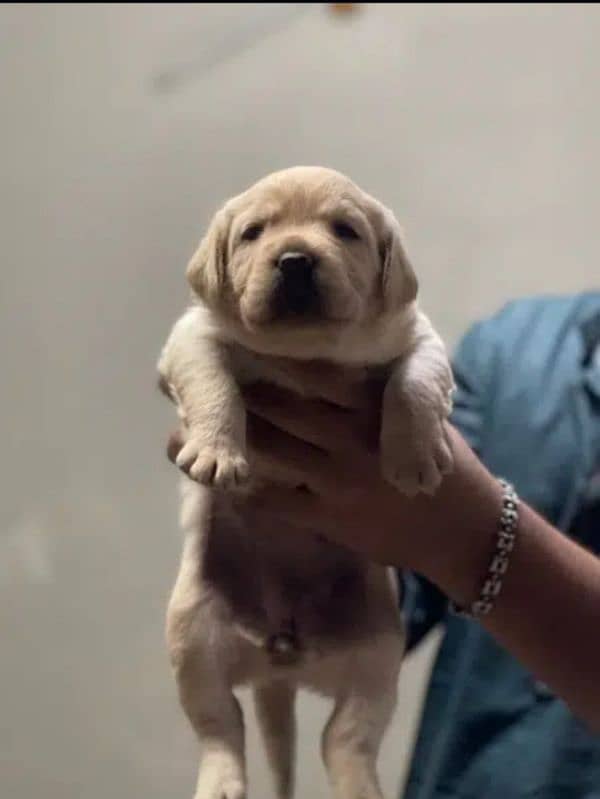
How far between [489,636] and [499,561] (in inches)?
8.4

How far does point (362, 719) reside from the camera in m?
0.93

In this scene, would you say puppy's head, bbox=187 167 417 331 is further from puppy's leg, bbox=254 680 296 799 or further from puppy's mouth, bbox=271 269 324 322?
puppy's leg, bbox=254 680 296 799

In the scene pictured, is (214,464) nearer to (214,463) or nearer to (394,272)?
(214,463)

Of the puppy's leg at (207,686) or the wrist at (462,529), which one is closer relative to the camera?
the puppy's leg at (207,686)

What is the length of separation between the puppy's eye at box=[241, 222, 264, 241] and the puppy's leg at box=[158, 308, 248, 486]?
0.10 metres

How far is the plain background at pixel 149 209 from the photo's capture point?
158 cm

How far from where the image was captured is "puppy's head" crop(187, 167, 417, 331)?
0.87 m

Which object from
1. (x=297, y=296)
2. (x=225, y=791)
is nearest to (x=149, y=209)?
(x=297, y=296)

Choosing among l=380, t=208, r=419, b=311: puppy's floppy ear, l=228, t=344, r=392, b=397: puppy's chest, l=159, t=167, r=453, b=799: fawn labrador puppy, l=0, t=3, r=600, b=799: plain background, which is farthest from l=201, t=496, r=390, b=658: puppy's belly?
l=0, t=3, r=600, b=799: plain background

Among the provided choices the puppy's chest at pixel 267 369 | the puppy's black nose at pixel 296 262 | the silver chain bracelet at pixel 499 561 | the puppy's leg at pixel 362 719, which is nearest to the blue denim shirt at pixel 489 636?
the silver chain bracelet at pixel 499 561

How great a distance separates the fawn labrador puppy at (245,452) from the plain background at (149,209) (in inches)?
20.8

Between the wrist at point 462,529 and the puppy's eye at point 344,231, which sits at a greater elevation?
the puppy's eye at point 344,231

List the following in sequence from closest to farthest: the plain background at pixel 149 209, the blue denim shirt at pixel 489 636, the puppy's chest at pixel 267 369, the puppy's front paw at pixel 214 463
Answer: the puppy's front paw at pixel 214 463, the puppy's chest at pixel 267 369, the blue denim shirt at pixel 489 636, the plain background at pixel 149 209

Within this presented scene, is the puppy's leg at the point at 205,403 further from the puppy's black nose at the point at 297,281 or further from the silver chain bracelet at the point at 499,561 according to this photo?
the silver chain bracelet at the point at 499,561
